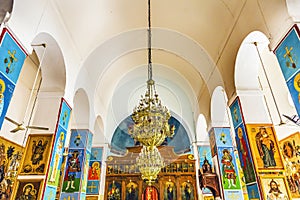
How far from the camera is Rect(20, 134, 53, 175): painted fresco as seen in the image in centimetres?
450

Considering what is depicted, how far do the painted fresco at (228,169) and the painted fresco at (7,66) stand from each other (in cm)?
616

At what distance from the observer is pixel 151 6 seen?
20.1 ft

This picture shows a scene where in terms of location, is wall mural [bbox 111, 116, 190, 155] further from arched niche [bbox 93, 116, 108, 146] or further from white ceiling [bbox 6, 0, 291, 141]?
white ceiling [bbox 6, 0, 291, 141]

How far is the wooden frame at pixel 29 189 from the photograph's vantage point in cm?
432

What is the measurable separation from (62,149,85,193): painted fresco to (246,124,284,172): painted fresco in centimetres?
505

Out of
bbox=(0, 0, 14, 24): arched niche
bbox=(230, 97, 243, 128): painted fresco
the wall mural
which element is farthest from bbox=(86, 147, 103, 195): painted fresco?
bbox=(0, 0, 14, 24): arched niche

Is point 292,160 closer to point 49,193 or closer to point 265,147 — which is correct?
point 265,147

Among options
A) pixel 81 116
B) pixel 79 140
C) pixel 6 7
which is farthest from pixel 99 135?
pixel 6 7

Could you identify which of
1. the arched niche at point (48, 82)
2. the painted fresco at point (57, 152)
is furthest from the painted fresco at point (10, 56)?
the painted fresco at point (57, 152)

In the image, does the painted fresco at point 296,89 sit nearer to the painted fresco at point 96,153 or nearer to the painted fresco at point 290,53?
the painted fresco at point 290,53

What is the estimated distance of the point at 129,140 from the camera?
42.3ft

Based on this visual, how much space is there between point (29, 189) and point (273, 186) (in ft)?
16.1

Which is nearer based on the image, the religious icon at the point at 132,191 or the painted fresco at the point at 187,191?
the painted fresco at the point at 187,191

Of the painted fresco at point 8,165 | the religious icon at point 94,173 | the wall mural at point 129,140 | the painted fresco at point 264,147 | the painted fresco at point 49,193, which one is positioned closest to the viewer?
the painted fresco at point 49,193
